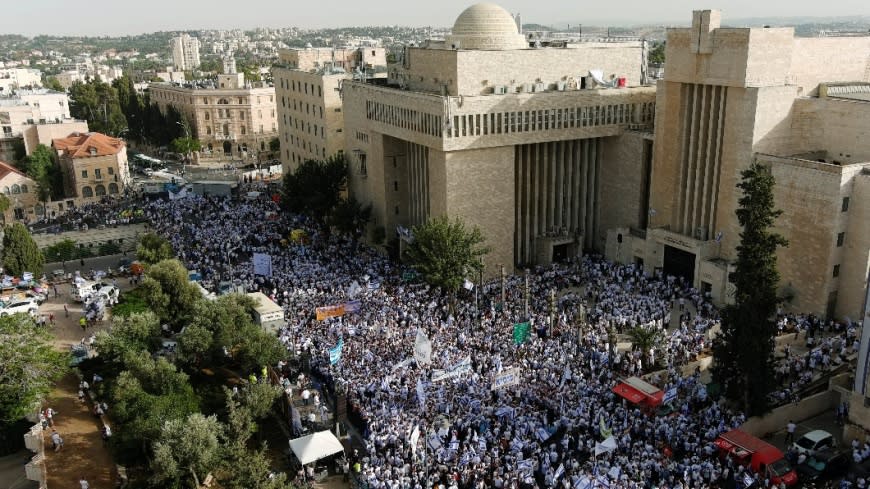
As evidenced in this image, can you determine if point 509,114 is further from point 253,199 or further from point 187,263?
point 253,199

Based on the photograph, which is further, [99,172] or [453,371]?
[99,172]

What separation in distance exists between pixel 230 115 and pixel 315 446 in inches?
3288

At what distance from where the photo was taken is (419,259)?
40719 millimetres

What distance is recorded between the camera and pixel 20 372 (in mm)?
30188

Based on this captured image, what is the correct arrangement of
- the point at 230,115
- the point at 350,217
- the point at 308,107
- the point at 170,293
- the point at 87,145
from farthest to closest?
the point at 230,115, the point at 87,145, the point at 308,107, the point at 350,217, the point at 170,293

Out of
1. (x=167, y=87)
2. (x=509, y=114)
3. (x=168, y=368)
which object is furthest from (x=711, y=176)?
(x=167, y=87)

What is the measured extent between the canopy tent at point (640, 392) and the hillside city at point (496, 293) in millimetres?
81

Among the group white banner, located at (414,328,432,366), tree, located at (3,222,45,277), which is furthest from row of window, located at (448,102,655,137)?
tree, located at (3,222,45,277)

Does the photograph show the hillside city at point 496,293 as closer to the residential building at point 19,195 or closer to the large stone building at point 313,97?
the large stone building at point 313,97

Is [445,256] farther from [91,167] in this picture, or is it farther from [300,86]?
[91,167]

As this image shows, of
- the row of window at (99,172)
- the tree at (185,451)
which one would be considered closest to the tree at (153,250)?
the tree at (185,451)

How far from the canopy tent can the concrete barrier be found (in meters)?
3.22

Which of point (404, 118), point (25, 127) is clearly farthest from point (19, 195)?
point (404, 118)

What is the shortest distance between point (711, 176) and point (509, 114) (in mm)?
12628
